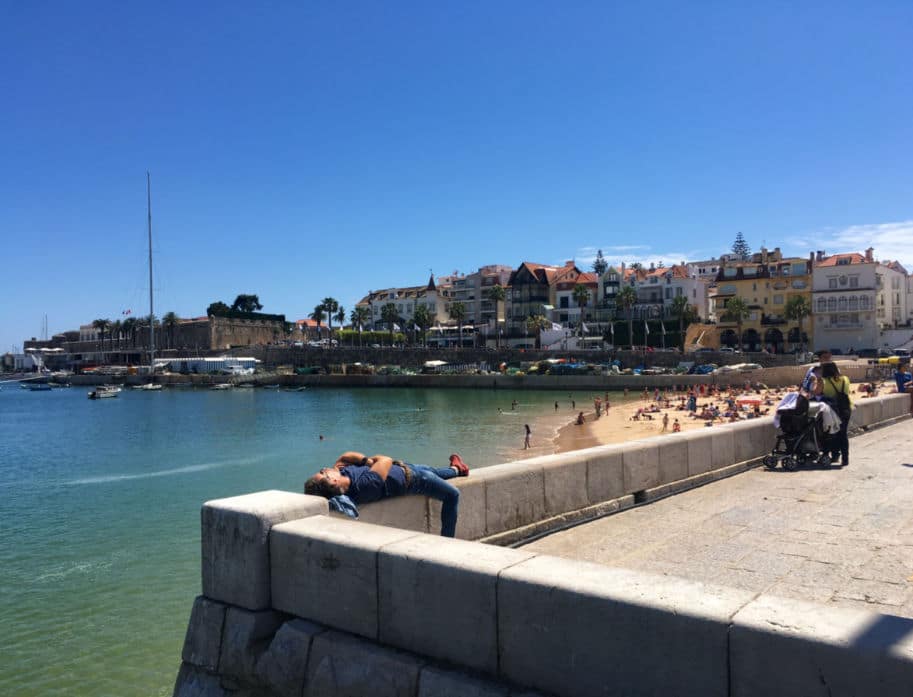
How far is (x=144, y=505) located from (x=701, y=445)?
20.0 meters

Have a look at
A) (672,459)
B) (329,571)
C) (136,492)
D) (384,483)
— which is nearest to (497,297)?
(136,492)

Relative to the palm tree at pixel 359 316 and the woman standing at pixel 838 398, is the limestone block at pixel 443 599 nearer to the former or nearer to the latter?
the woman standing at pixel 838 398

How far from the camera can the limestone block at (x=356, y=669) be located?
4.01m

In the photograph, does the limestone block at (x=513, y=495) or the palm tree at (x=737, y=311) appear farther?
the palm tree at (x=737, y=311)

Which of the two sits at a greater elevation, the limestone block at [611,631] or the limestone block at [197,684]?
the limestone block at [611,631]

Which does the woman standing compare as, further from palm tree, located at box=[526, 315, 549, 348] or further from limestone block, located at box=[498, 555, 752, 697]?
palm tree, located at box=[526, 315, 549, 348]

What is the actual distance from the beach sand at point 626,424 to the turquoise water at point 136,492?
2.84 meters

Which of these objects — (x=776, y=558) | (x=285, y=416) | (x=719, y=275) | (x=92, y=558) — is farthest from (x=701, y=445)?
(x=719, y=275)

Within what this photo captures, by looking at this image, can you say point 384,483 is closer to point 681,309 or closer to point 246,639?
point 246,639

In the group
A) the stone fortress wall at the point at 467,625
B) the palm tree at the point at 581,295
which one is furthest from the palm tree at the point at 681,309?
the stone fortress wall at the point at 467,625

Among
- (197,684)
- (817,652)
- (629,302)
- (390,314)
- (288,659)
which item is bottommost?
(197,684)

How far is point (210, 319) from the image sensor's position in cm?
13800

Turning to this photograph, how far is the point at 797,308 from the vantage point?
86.3 metres

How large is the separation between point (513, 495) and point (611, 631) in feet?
12.6
